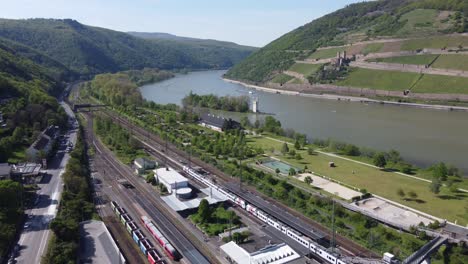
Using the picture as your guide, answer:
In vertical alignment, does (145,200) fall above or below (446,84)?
below

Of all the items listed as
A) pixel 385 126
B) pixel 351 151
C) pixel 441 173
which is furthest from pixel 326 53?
pixel 441 173

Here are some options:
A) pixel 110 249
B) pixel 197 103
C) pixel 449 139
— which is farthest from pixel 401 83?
pixel 110 249

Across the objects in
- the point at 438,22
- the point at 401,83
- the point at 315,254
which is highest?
the point at 438,22

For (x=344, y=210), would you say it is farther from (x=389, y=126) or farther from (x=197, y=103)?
(x=197, y=103)

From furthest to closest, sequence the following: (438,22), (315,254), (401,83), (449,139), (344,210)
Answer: (438,22) → (401,83) → (449,139) → (344,210) → (315,254)

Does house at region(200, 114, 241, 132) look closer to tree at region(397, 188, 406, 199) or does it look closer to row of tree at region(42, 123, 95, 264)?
row of tree at region(42, 123, 95, 264)

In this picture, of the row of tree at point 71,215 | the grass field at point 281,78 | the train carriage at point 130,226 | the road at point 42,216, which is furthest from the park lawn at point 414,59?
the train carriage at point 130,226

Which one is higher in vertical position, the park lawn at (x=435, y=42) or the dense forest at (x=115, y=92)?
the park lawn at (x=435, y=42)

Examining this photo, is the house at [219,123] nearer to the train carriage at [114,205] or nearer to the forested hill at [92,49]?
the train carriage at [114,205]
